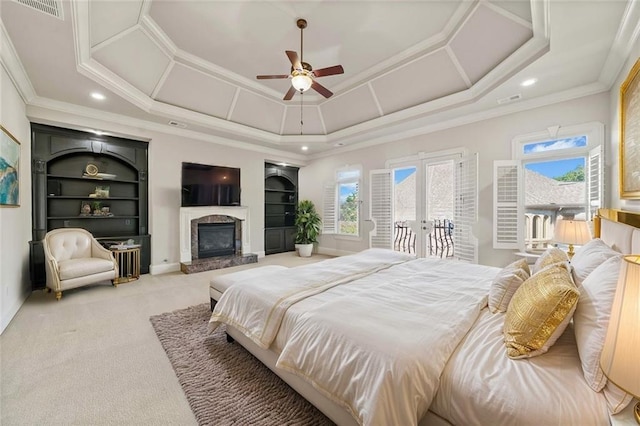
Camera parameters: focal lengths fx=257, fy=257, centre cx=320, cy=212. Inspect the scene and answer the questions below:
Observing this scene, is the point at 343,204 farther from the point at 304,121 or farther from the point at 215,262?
the point at 215,262

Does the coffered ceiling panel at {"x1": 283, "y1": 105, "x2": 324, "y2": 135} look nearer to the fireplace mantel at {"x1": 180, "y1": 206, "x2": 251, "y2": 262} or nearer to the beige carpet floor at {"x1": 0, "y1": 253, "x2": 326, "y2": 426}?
the fireplace mantel at {"x1": 180, "y1": 206, "x2": 251, "y2": 262}

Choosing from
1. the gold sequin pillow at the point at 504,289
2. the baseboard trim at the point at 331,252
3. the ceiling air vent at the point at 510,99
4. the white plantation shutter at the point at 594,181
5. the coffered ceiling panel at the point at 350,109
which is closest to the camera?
the gold sequin pillow at the point at 504,289

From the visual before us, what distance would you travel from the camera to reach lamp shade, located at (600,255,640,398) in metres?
0.72

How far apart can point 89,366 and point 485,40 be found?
5284 millimetres

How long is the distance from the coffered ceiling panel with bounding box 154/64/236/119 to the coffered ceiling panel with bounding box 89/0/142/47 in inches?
38.4

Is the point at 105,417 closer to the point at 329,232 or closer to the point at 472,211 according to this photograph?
the point at 472,211

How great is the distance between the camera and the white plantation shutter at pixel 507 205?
3957mm

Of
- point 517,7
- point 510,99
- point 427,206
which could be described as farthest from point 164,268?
point 510,99

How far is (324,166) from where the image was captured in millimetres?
7184

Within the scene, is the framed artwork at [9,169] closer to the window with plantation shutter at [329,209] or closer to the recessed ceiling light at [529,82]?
the window with plantation shutter at [329,209]

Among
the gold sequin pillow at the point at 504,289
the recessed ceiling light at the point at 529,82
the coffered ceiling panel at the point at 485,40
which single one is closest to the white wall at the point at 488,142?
the recessed ceiling light at the point at 529,82

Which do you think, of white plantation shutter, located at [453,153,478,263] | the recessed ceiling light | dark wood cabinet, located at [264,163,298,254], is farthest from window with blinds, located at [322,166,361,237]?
the recessed ceiling light

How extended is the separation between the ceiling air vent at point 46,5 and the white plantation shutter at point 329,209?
5461mm

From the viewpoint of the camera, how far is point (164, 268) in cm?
507
